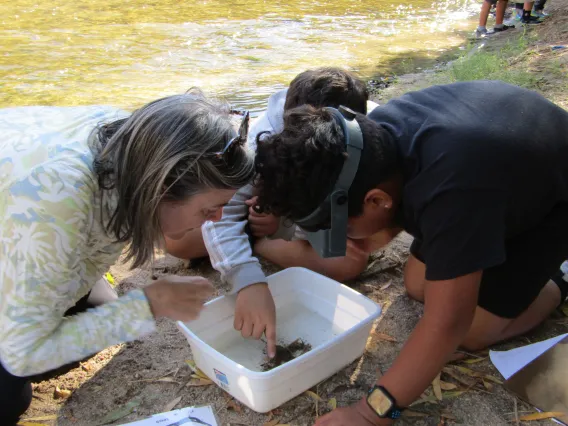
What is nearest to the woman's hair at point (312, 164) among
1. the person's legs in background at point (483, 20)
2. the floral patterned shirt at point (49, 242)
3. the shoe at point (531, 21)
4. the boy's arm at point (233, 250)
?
the floral patterned shirt at point (49, 242)

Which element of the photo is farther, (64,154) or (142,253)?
(142,253)

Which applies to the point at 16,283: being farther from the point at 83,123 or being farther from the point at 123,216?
the point at 83,123

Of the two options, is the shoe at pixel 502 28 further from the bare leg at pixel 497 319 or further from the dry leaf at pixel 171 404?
the dry leaf at pixel 171 404

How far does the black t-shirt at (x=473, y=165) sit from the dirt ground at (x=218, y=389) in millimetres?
588

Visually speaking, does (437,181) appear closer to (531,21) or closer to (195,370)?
(195,370)

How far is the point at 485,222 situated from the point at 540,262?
0.65 meters

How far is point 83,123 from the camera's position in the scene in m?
1.58

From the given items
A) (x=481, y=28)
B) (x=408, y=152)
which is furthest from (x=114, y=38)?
(x=408, y=152)

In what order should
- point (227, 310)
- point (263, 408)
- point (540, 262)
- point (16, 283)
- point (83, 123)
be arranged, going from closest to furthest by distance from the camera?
1. point (16, 283)
2. point (83, 123)
3. point (263, 408)
4. point (540, 262)
5. point (227, 310)

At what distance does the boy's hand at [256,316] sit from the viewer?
193 cm

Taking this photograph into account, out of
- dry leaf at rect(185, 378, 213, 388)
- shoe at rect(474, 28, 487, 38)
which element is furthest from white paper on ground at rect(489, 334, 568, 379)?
shoe at rect(474, 28, 487, 38)

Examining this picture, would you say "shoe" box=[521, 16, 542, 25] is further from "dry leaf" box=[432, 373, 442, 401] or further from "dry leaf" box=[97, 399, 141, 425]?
"dry leaf" box=[97, 399, 141, 425]

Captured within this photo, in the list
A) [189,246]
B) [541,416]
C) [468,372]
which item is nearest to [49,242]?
[189,246]

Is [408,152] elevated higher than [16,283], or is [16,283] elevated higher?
[408,152]
